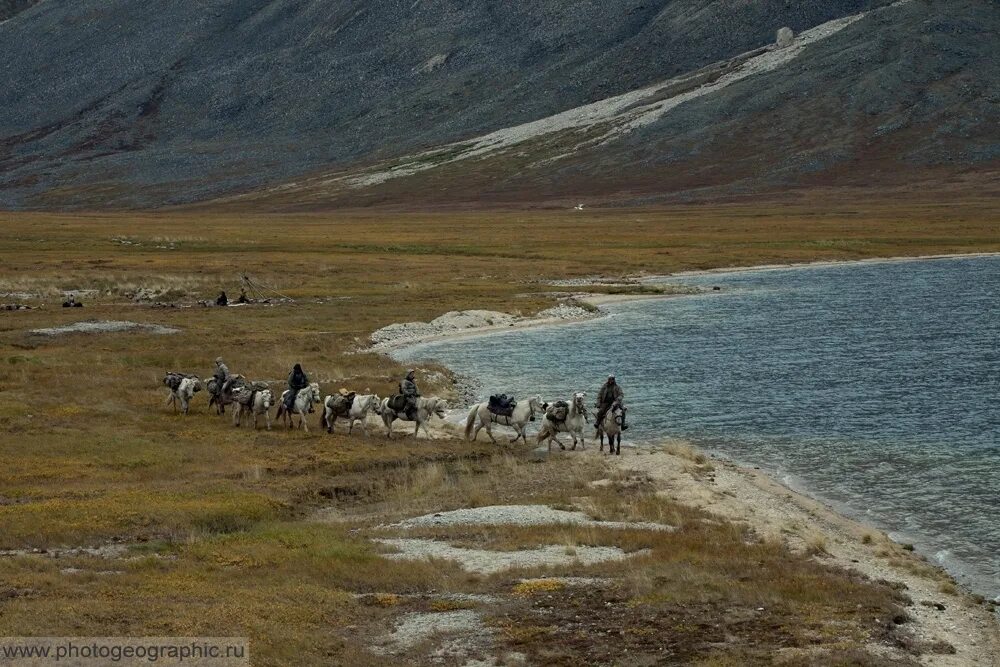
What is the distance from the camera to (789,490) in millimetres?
33812

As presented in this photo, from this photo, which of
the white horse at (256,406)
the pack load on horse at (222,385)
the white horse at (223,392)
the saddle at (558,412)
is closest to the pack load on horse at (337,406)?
the white horse at (256,406)

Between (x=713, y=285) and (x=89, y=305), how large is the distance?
159 ft

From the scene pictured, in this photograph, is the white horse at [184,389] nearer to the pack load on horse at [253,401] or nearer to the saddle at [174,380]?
the saddle at [174,380]

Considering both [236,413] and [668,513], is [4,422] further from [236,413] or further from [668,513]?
[668,513]

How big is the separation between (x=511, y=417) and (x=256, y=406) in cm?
871

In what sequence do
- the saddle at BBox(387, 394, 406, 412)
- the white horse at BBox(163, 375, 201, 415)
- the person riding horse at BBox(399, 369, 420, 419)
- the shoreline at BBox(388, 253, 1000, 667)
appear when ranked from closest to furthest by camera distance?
the shoreline at BBox(388, 253, 1000, 667)
the person riding horse at BBox(399, 369, 420, 419)
the saddle at BBox(387, 394, 406, 412)
the white horse at BBox(163, 375, 201, 415)

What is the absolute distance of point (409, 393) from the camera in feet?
130

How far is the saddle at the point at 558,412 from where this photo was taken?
3841 cm

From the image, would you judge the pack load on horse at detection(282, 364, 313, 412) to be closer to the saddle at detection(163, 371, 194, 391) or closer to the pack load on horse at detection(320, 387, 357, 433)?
the pack load on horse at detection(320, 387, 357, 433)

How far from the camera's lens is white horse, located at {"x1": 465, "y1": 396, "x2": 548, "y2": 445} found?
Answer: 39656 mm

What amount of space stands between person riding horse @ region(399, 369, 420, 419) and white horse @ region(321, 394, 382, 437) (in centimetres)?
100

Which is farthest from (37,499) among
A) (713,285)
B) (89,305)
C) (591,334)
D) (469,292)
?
(713,285)

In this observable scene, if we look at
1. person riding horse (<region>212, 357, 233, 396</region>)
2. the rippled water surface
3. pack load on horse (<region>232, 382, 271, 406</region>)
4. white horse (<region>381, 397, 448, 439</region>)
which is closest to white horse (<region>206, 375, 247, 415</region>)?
person riding horse (<region>212, 357, 233, 396</region>)

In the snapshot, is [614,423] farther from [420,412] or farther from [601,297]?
[601,297]
